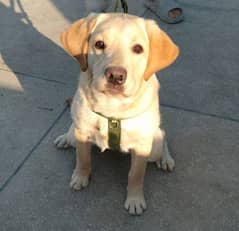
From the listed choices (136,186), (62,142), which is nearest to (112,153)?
(62,142)

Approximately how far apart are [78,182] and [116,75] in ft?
3.52

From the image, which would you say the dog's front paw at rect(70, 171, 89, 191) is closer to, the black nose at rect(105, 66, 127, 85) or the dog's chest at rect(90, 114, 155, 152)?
the dog's chest at rect(90, 114, 155, 152)

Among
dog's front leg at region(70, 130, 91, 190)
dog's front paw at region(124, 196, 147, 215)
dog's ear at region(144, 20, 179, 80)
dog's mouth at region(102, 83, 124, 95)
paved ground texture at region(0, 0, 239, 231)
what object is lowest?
paved ground texture at region(0, 0, 239, 231)

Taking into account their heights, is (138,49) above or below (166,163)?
above

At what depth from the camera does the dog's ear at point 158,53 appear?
2.59m

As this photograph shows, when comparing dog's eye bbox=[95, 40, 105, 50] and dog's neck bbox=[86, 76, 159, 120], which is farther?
dog's neck bbox=[86, 76, 159, 120]

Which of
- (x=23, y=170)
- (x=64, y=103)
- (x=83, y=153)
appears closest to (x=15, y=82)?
(x=64, y=103)

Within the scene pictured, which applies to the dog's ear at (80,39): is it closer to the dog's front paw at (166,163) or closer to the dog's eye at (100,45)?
the dog's eye at (100,45)

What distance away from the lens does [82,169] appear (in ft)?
10.4

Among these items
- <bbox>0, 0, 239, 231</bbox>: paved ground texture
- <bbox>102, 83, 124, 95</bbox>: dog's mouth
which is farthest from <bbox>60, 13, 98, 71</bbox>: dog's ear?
<bbox>0, 0, 239, 231</bbox>: paved ground texture

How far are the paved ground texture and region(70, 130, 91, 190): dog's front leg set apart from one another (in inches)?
2.5

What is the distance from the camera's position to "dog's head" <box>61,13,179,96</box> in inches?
97.2

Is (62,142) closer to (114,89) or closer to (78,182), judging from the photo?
(78,182)

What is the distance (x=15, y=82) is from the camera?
4246 mm
